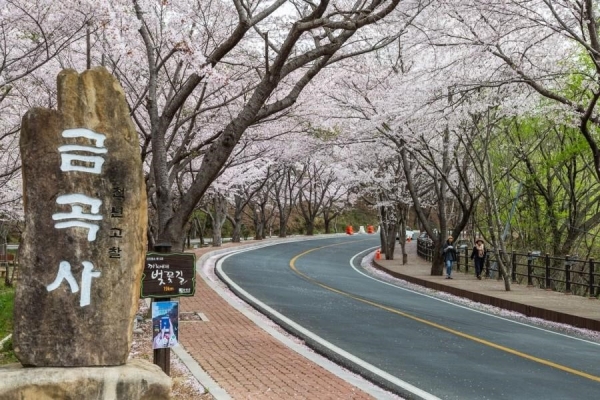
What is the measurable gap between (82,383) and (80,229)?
1.22 meters

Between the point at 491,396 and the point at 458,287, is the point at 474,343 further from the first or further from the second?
the point at 458,287

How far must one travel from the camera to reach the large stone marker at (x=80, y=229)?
5.14 metres

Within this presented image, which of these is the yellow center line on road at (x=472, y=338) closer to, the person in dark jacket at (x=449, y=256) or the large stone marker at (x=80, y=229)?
the person in dark jacket at (x=449, y=256)

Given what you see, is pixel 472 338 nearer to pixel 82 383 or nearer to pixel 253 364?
pixel 253 364

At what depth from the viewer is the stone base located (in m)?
5.00

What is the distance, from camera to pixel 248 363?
8383 millimetres

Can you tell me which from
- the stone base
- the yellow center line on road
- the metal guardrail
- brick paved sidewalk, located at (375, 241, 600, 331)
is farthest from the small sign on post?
the metal guardrail

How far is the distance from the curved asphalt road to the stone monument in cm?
372

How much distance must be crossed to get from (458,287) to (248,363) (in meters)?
12.5

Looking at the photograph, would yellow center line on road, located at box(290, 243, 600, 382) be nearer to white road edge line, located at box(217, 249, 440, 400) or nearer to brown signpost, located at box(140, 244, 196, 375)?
white road edge line, located at box(217, 249, 440, 400)

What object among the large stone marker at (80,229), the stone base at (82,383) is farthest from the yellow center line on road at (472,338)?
the large stone marker at (80,229)

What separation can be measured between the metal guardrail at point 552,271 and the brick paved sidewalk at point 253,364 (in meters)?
10.1

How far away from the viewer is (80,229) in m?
5.27

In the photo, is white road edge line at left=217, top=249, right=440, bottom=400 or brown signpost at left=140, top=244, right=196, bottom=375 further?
white road edge line at left=217, top=249, right=440, bottom=400
